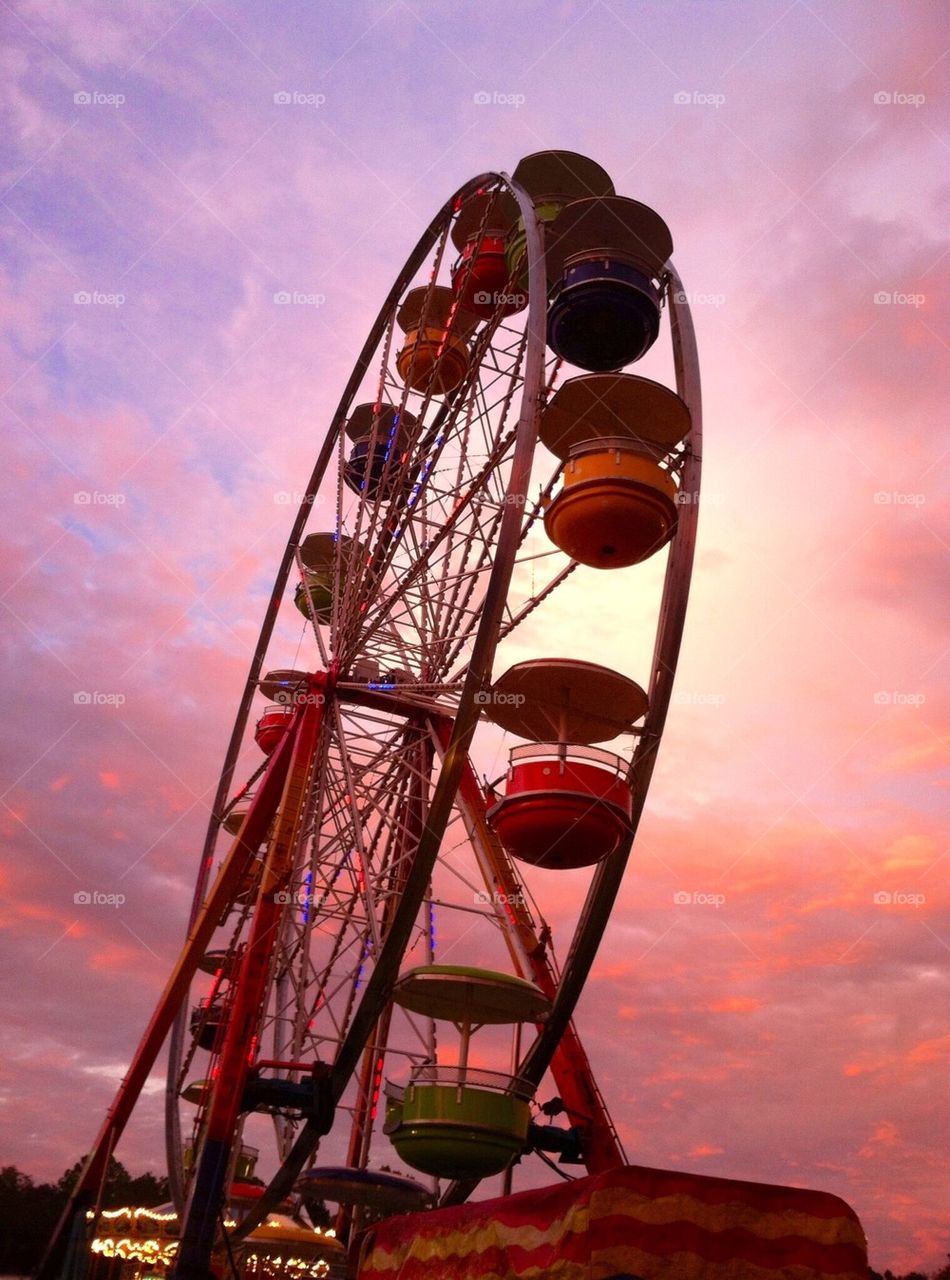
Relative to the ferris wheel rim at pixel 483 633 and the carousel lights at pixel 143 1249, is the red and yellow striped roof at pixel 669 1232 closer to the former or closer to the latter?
the ferris wheel rim at pixel 483 633

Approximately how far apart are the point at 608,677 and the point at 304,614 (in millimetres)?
12995

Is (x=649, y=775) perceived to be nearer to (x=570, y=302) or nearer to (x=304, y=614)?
(x=570, y=302)

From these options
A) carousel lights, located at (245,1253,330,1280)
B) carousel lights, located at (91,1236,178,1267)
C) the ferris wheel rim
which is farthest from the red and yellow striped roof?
carousel lights, located at (91,1236,178,1267)

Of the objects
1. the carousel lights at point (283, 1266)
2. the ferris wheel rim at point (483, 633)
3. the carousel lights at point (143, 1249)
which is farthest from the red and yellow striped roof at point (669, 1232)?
the carousel lights at point (143, 1249)

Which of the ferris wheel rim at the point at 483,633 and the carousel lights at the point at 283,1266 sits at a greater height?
the ferris wheel rim at the point at 483,633

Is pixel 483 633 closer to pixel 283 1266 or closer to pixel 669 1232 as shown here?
pixel 669 1232

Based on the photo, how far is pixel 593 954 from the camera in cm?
1439

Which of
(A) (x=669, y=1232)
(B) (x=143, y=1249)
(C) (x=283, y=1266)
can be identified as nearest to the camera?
(A) (x=669, y=1232)

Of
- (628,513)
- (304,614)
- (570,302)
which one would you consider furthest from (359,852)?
(304,614)

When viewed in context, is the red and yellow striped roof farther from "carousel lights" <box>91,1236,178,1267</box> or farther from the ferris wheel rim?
"carousel lights" <box>91,1236,178,1267</box>

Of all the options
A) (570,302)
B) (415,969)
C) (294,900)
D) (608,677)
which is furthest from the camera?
(294,900)

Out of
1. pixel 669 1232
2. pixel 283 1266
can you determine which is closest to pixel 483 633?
pixel 669 1232

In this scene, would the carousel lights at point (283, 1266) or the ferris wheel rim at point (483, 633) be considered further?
the carousel lights at point (283, 1266)

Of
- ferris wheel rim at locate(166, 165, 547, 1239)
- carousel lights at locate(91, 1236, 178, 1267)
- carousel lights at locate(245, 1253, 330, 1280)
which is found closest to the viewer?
ferris wheel rim at locate(166, 165, 547, 1239)
